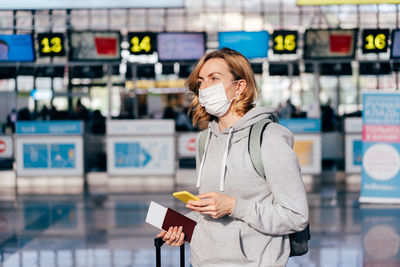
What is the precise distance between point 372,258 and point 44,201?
19.4 feet

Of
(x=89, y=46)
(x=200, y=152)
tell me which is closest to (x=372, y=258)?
(x=200, y=152)

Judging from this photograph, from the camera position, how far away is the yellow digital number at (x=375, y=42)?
14164 mm

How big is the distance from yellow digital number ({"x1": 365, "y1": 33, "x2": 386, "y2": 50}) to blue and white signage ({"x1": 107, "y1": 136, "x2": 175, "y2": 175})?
5.11 meters

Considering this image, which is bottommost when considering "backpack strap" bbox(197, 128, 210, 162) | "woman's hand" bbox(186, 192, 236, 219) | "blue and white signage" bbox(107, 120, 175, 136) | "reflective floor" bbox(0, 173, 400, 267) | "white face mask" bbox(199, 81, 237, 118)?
"reflective floor" bbox(0, 173, 400, 267)

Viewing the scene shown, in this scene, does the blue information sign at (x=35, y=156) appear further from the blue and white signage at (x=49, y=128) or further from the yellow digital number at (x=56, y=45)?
the yellow digital number at (x=56, y=45)

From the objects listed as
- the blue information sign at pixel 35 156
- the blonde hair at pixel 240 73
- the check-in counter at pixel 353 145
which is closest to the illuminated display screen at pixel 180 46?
the blue information sign at pixel 35 156

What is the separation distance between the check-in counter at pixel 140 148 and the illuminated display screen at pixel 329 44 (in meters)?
3.72

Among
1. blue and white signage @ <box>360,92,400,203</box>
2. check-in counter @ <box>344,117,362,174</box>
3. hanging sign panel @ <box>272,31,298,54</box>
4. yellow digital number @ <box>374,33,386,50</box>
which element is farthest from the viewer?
yellow digital number @ <box>374,33,386,50</box>

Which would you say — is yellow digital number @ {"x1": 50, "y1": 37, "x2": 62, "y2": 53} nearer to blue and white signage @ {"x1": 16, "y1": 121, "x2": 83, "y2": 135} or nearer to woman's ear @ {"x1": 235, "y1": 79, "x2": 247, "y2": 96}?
blue and white signage @ {"x1": 16, "y1": 121, "x2": 83, "y2": 135}

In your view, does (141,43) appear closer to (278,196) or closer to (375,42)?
(375,42)

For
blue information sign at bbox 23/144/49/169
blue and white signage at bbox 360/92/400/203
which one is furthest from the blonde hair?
blue information sign at bbox 23/144/49/169

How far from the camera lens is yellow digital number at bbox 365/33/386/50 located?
46.5 feet

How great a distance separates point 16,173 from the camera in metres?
12.5

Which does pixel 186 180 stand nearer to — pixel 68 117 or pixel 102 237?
pixel 68 117
